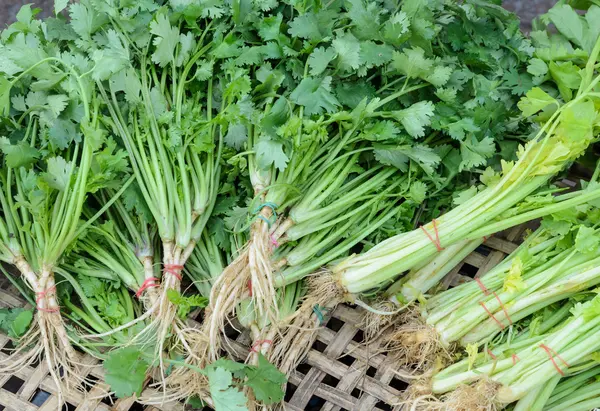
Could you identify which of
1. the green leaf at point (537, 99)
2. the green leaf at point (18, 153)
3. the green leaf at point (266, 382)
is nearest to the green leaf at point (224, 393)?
the green leaf at point (266, 382)

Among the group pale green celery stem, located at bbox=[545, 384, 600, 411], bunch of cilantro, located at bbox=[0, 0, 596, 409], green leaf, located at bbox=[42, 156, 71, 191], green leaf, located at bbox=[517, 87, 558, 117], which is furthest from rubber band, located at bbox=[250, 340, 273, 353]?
green leaf, located at bbox=[517, 87, 558, 117]

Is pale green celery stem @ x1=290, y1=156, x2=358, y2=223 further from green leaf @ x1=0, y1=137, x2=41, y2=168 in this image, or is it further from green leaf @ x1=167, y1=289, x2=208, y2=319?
green leaf @ x1=0, y1=137, x2=41, y2=168

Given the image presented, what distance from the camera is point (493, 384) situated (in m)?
1.63

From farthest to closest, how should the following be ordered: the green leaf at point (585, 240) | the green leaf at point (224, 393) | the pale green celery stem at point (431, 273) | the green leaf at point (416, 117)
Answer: the pale green celery stem at point (431, 273), the green leaf at point (416, 117), the green leaf at point (585, 240), the green leaf at point (224, 393)

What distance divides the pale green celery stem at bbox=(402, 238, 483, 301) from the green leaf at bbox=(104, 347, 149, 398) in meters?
0.74

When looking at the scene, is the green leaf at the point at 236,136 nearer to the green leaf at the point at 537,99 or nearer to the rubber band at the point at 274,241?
the rubber band at the point at 274,241

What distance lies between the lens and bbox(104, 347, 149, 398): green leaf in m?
1.58

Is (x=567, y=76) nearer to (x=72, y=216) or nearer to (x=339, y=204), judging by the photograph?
(x=339, y=204)

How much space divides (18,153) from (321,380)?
3.27ft

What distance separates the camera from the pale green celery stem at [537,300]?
1656 mm

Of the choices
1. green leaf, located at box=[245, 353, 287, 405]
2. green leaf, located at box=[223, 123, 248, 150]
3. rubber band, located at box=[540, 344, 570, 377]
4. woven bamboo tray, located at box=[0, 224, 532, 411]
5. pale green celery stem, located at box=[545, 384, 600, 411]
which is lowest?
woven bamboo tray, located at box=[0, 224, 532, 411]

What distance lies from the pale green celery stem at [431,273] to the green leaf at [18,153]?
105 centimetres

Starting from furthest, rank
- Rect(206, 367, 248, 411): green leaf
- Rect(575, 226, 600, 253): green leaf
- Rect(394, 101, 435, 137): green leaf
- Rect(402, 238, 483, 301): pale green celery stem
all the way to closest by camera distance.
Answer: Rect(402, 238, 483, 301): pale green celery stem → Rect(394, 101, 435, 137): green leaf → Rect(575, 226, 600, 253): green leaf → Rect(206, 367, 248, 411): green leaf

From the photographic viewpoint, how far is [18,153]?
5.61ft
